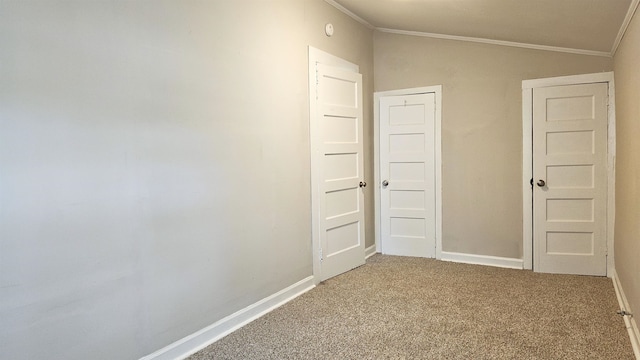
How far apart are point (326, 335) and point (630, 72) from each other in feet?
9.21

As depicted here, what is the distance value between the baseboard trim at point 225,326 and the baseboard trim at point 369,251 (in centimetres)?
131

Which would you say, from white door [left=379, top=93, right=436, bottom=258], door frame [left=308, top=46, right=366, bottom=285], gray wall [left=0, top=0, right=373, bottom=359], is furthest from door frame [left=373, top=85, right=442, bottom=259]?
gray wall [left=0, top=0, right=373, bottom=359]

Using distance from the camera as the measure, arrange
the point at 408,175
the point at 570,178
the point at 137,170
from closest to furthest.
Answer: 1. the point at 137,170
2. the point at 570,178
3. the point at 408,175

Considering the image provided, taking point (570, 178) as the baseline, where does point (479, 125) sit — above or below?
above

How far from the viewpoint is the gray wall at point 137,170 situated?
5.89 feet

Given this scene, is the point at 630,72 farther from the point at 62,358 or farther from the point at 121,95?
the point at 62,358

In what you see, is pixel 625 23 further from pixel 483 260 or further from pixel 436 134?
pixel 483 260

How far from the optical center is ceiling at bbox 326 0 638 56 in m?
2.87

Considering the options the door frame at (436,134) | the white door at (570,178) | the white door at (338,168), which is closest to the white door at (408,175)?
the door frame at (436,134)

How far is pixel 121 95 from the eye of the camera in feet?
7.12

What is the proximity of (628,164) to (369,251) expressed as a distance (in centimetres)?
280

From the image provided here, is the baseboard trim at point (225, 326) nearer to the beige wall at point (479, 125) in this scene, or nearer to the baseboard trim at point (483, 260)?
the baseboard trim at point (483, 260)

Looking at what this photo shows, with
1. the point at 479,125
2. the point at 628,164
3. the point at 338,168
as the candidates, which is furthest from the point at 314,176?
the point at 628,164

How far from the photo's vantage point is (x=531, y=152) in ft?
14.0
